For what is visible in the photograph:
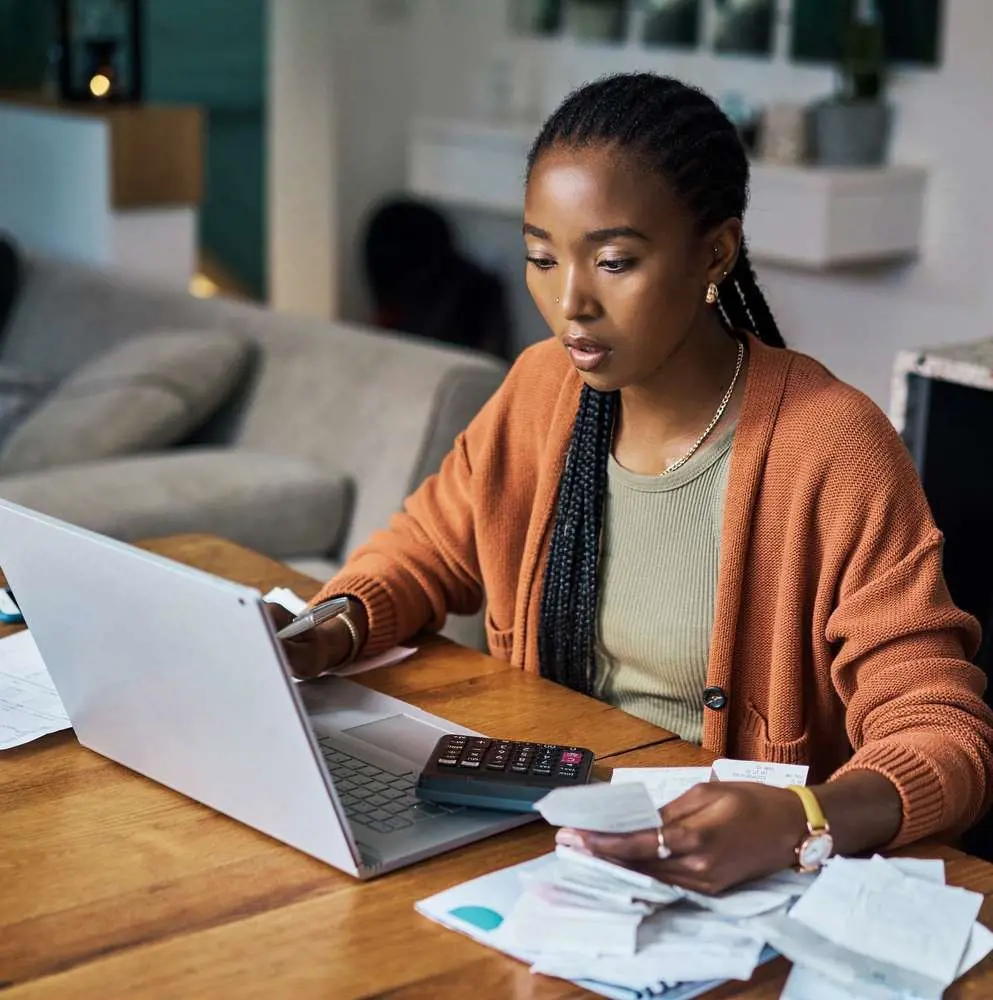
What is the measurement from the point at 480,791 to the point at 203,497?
4.98ft

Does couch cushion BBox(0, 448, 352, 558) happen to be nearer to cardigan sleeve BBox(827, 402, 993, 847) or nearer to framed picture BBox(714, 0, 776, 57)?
cardigan sleeve BBox(827, 402, 993, 847)

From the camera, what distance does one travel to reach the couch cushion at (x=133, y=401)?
113 inches

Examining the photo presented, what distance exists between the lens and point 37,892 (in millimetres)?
1091

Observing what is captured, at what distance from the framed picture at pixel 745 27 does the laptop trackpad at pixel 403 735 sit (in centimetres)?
329

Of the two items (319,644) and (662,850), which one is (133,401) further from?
(662,850)

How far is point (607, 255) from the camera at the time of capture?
135 centimetres

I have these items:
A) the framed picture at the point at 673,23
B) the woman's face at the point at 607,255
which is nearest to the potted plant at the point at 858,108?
the framed picture at the point at 673,23

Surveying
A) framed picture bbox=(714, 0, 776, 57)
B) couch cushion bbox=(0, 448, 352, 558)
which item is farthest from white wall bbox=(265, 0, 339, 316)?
couch cushion bbox=(0, 448, 352, 558)

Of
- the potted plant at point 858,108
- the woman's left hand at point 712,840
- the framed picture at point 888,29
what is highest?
the framed picture at point 888,29

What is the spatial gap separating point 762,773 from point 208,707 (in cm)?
39

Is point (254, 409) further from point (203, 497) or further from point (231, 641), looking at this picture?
point (231, 641)

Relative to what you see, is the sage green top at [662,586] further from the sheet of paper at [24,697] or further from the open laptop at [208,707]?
the sheet of paper at [24,697]

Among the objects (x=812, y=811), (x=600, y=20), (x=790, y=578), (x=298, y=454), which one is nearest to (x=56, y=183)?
(x=298, y=454)

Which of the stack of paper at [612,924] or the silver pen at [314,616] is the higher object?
the silver pen at [314,616]
